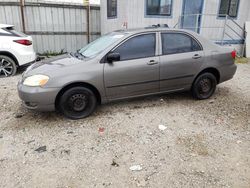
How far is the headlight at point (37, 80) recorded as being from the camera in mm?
3713

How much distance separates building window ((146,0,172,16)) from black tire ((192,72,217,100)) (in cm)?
496

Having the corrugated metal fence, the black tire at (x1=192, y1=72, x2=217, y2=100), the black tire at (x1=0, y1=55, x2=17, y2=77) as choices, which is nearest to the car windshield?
the black tire at (x1=192, y1=72, x2=217, y2=100)

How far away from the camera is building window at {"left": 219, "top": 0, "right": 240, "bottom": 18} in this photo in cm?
1026

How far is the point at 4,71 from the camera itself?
260 inches

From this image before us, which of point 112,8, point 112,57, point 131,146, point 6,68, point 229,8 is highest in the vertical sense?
point 229,8

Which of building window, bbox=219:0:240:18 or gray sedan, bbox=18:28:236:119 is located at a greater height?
building window, bbox=219:0:240:18

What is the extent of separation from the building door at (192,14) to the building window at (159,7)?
0.76 meters

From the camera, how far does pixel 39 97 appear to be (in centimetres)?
370

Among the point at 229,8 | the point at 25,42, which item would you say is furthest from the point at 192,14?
the point at 25,42

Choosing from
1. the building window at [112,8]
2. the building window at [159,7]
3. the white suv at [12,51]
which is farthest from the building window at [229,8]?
the white suv at [12,51]

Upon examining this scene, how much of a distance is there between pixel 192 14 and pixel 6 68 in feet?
24.5

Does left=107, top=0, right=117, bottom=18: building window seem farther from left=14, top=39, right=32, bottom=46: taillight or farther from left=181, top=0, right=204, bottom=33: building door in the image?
left=14, top=39, right=32, bottom=46: taillight

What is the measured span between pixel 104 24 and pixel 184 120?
7.43 m

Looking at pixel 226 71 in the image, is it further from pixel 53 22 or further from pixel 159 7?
pixel 53 22
